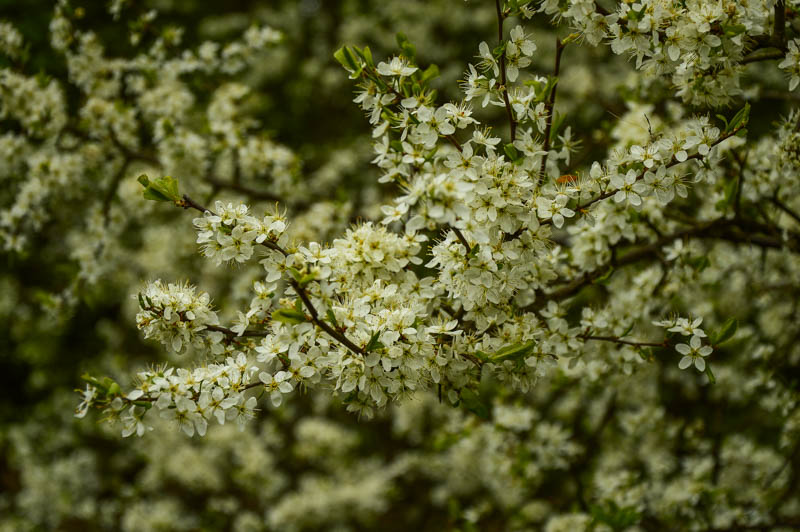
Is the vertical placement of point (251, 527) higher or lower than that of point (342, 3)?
lower

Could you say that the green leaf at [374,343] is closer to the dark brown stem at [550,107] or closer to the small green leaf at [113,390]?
the small green leaf at [113,390]

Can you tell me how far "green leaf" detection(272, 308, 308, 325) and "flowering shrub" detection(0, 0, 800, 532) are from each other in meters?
0.02

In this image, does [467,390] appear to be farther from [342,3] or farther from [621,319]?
[342,3]

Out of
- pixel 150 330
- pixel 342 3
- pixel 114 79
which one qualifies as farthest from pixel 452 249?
pixel 342 3

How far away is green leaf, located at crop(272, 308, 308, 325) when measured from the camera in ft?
6.54

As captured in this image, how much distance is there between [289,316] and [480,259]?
690 millimetres

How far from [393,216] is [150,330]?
0.98m

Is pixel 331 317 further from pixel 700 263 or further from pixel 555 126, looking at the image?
pixel 700 263

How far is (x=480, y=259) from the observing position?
2154 mm

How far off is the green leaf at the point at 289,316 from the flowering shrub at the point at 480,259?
0.06 ft

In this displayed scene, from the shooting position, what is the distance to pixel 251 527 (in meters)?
6.07

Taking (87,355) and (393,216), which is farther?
(87,355)

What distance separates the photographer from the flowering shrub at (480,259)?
2.18 metres

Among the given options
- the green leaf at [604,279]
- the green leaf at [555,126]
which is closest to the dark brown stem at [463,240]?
the green leaf at [555,126]
